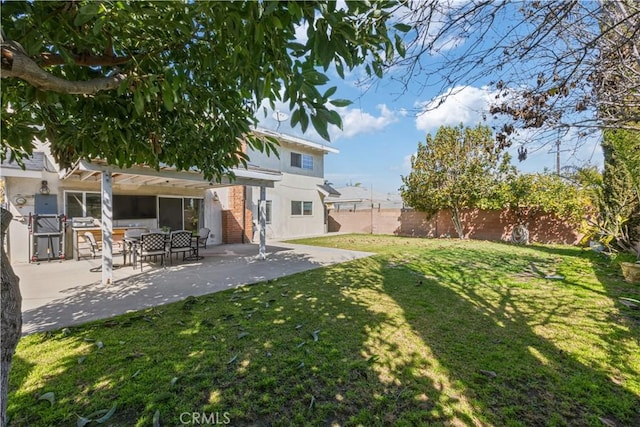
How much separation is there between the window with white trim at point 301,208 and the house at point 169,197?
0.06 m

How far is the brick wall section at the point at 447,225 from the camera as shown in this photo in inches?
576

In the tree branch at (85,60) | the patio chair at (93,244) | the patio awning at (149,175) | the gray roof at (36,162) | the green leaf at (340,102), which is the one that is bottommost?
the patio chair at (93,244)

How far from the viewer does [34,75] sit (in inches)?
72.3

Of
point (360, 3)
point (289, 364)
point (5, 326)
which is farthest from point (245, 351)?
point (360, 3)

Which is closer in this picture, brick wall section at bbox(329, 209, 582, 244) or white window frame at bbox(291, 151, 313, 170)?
brick wall section at bbox(329, 209, 582, 244)

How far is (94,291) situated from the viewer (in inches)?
244

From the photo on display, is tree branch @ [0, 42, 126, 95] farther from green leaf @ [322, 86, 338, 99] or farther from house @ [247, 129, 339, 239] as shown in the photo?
house @ [247, 129, 339, 239]

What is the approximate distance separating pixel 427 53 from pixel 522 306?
14.9 feet

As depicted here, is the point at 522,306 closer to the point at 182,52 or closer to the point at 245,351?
the point at 245,351

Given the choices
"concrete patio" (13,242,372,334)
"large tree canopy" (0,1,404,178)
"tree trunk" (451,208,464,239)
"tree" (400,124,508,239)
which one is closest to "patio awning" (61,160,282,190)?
"concrete patio" (13,242,372,334)

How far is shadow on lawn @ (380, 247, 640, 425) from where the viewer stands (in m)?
2.55

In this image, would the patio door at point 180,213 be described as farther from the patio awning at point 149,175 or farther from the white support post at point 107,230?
the white support post at point 107,230

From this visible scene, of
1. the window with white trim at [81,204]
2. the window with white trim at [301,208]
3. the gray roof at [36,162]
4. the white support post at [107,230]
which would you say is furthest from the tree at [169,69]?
the window with white trim at [301,208]

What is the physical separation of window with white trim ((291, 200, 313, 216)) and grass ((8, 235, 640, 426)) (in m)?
12.7
